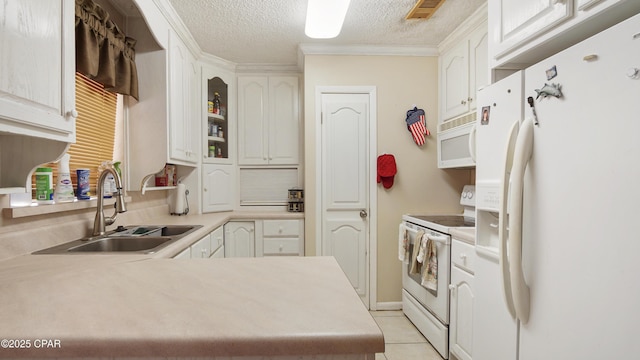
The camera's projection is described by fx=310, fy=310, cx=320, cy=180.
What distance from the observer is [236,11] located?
7.56 feet

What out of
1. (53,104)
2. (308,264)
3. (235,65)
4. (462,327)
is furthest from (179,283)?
(235,65)

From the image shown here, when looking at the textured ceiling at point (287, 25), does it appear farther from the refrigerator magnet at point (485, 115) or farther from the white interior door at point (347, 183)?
the refrigerator magnet at point (485, 115)

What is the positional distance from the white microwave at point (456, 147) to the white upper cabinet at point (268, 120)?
1463mm

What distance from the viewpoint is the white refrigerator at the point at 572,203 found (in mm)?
808

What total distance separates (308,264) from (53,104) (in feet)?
3.37

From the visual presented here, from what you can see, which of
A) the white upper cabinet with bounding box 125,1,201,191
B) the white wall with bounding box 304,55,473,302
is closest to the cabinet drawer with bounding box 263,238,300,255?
the white wall with bounding box 304,55,473,302

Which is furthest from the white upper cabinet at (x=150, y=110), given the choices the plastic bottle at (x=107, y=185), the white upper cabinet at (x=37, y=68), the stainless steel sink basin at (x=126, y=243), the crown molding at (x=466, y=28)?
the crown molding at (x=466, y=28)

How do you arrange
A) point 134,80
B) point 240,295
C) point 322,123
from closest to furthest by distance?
point 240,295 < point 134,80 < point 322,123

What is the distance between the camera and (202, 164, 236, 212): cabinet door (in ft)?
10.2

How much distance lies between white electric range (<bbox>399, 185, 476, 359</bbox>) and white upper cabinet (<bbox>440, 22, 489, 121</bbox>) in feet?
2.40

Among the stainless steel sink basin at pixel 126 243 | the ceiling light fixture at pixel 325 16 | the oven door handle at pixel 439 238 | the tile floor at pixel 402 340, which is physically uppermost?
the ceiling light fixture at pixel 325 16

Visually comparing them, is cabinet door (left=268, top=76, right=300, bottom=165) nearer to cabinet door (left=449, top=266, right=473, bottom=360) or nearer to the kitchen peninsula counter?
cabinet door (left=449, top=266, right=473, bottom=360)

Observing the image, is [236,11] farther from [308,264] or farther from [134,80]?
[308,264]

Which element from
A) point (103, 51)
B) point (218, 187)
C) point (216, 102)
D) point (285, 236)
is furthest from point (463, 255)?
point (216, 102)
